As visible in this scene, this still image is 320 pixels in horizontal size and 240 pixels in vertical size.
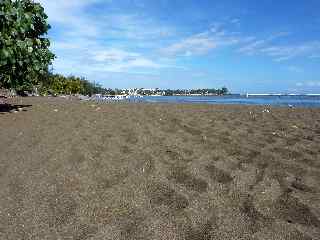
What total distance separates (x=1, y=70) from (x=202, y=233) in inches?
681

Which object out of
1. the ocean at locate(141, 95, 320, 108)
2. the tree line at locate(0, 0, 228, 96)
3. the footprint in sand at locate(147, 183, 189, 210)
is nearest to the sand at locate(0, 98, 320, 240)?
the footprint in sand at locate(147, 183, 189, 210)

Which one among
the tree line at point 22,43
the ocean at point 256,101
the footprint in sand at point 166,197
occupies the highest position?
the tree line at point 22,43

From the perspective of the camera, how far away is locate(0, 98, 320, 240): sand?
524 cm

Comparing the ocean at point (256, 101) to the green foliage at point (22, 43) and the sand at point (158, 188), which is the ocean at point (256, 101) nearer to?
the green foliage at point (22, 43)

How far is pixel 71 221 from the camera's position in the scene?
548cm

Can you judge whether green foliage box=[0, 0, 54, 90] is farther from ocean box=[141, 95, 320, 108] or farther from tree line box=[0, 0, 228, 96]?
ocean box=[141, 95, 320, 108]

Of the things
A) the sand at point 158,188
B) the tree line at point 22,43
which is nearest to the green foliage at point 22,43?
the tree line at point 22,43

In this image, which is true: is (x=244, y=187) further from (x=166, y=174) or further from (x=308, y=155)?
(x=308, y=155)

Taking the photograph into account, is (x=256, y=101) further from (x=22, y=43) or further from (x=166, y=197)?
(x=166, y=197)

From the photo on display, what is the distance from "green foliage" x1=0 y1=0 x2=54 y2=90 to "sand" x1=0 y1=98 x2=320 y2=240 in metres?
8.44

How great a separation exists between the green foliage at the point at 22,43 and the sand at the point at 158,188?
332 inches

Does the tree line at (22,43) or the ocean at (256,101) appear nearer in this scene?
the tree line at (22,43)

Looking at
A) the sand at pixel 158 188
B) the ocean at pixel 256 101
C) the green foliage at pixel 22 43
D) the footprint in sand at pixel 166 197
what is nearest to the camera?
the sand at pixel 158 188

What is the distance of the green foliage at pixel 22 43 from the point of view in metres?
18.7
